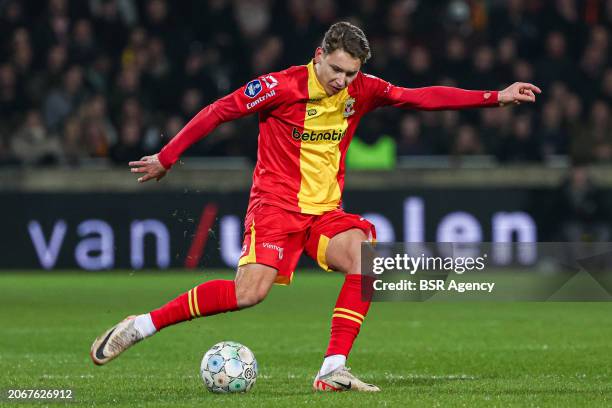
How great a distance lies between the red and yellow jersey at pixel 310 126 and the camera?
790 cm

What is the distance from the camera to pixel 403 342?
35.2 feet

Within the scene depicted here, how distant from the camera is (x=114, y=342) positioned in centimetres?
760

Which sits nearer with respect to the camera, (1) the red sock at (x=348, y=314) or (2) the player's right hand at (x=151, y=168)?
(2) the player's right hand at (x=151, y=168)

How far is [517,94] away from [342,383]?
184 centimetres

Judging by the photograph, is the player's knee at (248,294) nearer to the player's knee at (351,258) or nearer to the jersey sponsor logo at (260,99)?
the player's knee at (351,258)

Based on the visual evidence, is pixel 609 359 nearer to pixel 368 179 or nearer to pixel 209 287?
pixel 209 287

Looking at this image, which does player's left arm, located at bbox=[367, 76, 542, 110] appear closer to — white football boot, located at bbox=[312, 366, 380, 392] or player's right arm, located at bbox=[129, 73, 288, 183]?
player's right arm, located at bbox=[129, 73, 288, 183]

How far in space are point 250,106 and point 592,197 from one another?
1041cm

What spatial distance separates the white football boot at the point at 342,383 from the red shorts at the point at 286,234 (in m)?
0.62

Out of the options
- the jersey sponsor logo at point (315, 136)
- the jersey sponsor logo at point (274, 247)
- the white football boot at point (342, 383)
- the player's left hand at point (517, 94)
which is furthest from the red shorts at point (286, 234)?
the player's left hand at point (517, 94)

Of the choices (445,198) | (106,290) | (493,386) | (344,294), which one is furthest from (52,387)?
(445,198)

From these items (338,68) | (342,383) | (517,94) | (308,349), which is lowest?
(308,349)

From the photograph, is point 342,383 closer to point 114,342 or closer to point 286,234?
point 286,234

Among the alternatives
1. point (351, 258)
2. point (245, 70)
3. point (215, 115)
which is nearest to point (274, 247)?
point (351, 258)
